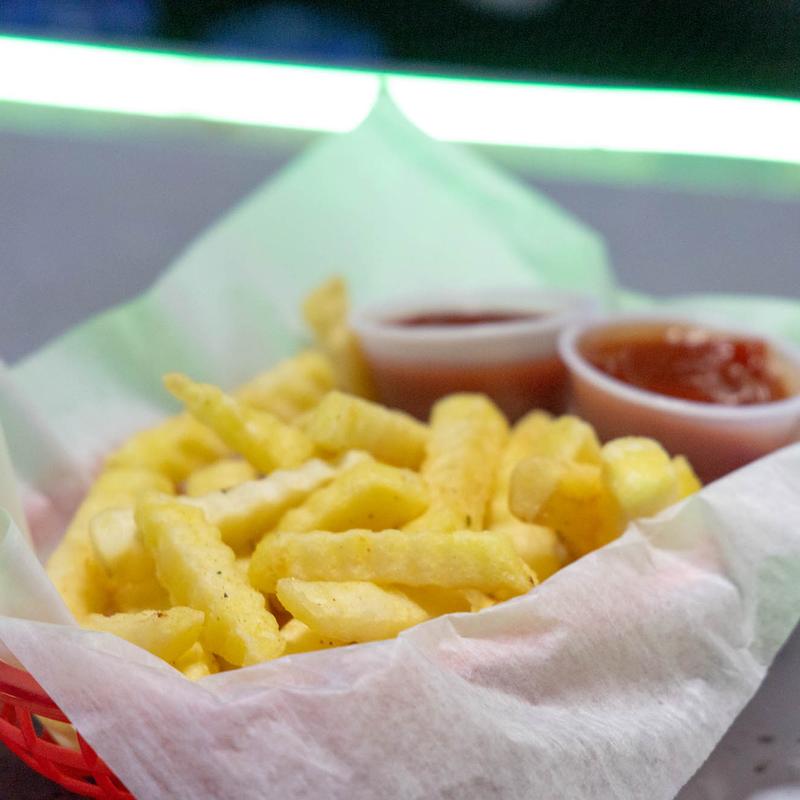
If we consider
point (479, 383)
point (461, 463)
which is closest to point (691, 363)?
point (479, 383)

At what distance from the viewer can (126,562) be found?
1334mm

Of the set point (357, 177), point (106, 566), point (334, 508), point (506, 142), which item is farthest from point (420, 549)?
point (506, 142)

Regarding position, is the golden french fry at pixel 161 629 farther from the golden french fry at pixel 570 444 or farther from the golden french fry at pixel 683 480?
the golden french fry at pixel 683 480

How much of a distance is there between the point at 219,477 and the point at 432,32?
2.88 m

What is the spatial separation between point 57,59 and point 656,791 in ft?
12.5

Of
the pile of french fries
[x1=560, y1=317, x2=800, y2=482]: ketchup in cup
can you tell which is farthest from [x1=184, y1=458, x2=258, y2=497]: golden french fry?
[x1=560, y1=317, x2=800, y2=482]: ketchup in cup

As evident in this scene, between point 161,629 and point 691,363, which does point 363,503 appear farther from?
point 691,363

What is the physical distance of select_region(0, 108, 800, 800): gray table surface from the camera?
2820 millimetres

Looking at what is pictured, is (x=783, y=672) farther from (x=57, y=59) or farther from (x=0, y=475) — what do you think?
(x=57, y=59)

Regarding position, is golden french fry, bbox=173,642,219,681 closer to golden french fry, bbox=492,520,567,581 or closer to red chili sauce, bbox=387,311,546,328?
golden french fry, bbox=492,520,567,581

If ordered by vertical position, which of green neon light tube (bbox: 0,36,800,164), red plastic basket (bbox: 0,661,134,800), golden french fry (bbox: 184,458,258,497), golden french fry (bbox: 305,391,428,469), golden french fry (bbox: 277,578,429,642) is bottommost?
red plastic basket (bbox: 0,661,134,800)

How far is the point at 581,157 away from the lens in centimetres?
365

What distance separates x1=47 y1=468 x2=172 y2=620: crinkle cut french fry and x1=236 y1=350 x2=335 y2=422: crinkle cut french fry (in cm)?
27

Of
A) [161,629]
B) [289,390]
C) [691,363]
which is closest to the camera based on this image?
[161,629]
